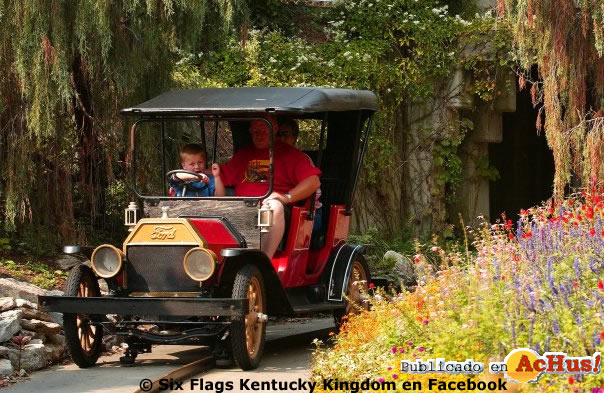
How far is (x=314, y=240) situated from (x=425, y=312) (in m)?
2.84

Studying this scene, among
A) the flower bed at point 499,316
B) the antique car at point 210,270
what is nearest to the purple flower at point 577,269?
the flower bed at point 499,316

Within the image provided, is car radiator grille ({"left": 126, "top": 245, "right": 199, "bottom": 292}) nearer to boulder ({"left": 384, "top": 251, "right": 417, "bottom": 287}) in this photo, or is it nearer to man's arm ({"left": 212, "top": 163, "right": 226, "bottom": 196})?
man's arm ({"left": 212, "top": 163, "right": 226, "bottom": 196})

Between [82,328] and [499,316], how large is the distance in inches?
140

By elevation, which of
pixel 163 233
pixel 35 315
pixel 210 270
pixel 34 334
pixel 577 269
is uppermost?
pixel 163 233

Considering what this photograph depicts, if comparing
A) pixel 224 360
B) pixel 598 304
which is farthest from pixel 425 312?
pixel 224 360

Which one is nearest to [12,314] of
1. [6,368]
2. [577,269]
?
[6,368]

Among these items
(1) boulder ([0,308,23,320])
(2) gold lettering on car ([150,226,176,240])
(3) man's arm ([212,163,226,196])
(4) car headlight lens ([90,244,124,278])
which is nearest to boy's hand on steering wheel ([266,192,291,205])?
(3) man's arm ([212,163,226,196])

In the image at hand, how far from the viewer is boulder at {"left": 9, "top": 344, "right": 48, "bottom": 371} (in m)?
8.86

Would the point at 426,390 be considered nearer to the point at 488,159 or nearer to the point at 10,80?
the point at 10,80

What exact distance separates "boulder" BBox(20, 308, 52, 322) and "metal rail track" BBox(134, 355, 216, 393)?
133 centimetres

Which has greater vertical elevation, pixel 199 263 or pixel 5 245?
pixel 199 263

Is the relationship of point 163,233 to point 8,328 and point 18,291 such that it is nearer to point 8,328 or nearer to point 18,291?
point 8,328

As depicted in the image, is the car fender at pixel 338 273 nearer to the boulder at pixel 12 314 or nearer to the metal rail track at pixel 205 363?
the metal rail track at pixel 205 363

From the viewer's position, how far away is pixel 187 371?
8562 millimetres
